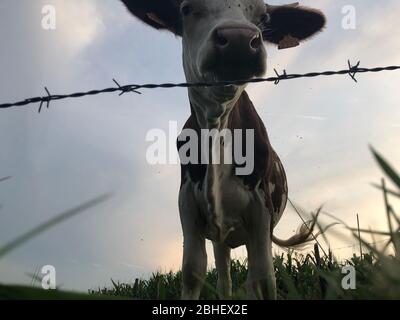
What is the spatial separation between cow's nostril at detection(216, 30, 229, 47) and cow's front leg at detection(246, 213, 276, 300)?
133 centimetres

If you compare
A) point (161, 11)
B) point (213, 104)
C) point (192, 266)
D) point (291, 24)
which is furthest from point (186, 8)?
point (192, 266)

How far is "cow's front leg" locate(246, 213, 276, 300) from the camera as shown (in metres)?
3.98

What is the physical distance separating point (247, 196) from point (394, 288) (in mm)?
3187

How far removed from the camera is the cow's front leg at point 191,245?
13.7 feet

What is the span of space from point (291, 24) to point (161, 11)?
4.07ft

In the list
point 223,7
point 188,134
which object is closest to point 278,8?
point 223,7

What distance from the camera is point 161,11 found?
4.84 meters

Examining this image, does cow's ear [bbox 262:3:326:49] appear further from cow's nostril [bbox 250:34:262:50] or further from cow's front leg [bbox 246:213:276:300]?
cow's front leg [bbox 246:213:276:300]

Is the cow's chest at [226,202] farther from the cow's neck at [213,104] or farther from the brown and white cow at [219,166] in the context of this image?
the cow's neck at [213,104]

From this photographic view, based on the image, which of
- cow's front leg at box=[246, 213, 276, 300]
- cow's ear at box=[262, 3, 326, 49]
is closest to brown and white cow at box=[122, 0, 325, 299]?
cow's front leg at box=[246, 213, 276, 300]

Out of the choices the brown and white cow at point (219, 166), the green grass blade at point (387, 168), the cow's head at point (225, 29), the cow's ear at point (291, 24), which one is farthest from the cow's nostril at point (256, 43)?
the green grass blade at point (387, 168)

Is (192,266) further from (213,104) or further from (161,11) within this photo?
(161,11)

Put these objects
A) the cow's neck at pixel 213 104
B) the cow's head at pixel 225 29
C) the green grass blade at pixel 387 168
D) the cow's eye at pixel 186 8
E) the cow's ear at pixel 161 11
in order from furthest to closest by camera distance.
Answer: the cow's ear at pixel 161 11 → the cow's eye at pixel 186 8 → the cow's neck at pixel 213 104 → the cow's head at pixel 225 29 → the green grass blade at pixel 387 168

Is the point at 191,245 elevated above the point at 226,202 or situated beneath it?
situated beneath
